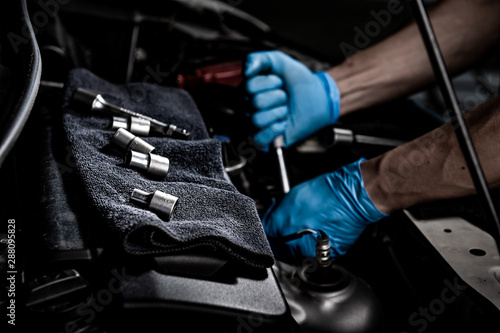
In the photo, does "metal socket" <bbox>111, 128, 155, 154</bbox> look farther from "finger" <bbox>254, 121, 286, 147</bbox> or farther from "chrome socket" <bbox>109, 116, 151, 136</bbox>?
"finger" <bbox>254, 121, 286, 147</bbox>

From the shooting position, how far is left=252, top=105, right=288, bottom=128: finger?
0.98 meters

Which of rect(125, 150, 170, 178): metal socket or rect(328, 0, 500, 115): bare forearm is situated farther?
rect(328, 0, 500, 115): bare forearm

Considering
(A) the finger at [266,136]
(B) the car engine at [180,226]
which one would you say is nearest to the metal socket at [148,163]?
(B) the car engine at [180,226]

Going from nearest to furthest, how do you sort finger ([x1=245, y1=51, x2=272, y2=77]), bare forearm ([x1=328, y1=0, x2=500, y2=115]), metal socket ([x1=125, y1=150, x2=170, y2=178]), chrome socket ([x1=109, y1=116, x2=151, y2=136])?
metal socket ([x1=125, y1=150, x2=170, y2=178]) → chrome socket ([x1=109, y1=116, x2=151, y2=136]) → finger ([x1=245, y1=51, x2=272, y2=77]) → bare forearm ([x1=328, y1=0, x2=500, y2=115])

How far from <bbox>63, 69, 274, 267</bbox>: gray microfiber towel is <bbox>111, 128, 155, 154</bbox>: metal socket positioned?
0.5 inches

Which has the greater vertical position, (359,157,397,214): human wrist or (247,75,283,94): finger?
(247,75,283,94): finger

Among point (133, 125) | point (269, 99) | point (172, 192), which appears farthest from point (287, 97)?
point (172, 192)

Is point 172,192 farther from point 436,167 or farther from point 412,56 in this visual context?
point 412,56

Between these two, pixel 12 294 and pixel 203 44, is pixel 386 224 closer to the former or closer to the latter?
pixel 12 294

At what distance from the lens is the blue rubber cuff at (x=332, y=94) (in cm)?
109

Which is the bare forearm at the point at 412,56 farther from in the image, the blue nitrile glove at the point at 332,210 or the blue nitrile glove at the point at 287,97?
the blue nitrile glove at the point at 332,210

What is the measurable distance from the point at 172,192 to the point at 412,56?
873 mm

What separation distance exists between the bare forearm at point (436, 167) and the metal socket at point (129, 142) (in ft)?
1.33

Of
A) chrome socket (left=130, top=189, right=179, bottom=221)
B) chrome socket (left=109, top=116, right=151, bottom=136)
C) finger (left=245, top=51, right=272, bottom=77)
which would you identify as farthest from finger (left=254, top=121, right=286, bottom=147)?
chrome socket (left=130, top=189, right=179, bottom=221)
